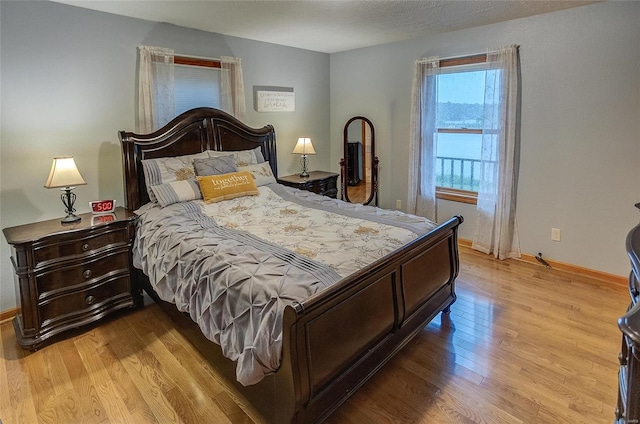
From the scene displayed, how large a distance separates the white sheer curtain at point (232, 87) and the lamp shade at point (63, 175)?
176cm

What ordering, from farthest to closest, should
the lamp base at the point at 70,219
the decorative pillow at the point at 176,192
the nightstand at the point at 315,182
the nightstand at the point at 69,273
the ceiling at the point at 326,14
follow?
the nightstand at the point at 315,182 < the decorative pillow at the point at 176,192 < the ceiling at the point at 326,14 < the lamp base at the point at 70,219 < the nightstand at the point at 69,273

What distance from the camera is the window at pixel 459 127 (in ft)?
13.4

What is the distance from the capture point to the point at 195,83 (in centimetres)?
384

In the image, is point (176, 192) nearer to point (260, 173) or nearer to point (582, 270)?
point (260, 173)

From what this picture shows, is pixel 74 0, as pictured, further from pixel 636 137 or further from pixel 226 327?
pixel 636 137

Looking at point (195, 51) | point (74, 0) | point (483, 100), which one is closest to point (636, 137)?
point (483, 100)

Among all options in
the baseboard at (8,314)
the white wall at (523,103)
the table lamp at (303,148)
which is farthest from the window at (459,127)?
the baseboard at (8,314)

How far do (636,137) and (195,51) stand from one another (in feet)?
13.4

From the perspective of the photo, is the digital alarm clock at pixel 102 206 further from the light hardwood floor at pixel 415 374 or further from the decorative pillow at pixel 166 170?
the light hardwood floor at pixel 415 374

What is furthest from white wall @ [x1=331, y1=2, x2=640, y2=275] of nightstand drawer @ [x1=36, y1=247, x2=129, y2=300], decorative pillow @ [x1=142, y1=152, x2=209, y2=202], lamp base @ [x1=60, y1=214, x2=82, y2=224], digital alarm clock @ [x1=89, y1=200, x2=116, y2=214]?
lamp base @ [x1=60, y1=214, x2=82, y2=224]

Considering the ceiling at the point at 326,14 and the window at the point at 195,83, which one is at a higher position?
the ceiling at the point at 326,14

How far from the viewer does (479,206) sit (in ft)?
13.5

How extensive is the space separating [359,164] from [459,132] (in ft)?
4.57

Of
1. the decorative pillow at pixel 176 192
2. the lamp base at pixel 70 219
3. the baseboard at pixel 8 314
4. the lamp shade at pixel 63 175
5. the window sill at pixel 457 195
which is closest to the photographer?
the lamp shade at pixel 63 175
